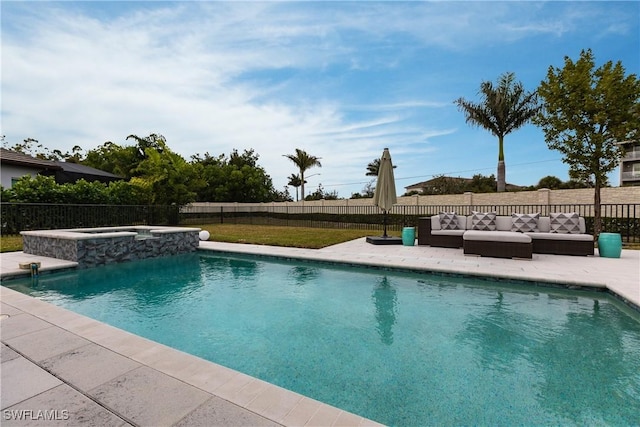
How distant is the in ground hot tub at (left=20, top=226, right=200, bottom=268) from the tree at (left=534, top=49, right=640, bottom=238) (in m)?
12.4

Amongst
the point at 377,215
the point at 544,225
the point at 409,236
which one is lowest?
the point at 409,236

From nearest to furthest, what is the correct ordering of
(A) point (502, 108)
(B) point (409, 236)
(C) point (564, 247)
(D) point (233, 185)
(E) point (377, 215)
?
Answer: (C) point (564, 247) → (B) point (409, 236) → (E) point (377, 215) → (A) point (502, 108) → (D) point (233, 185)

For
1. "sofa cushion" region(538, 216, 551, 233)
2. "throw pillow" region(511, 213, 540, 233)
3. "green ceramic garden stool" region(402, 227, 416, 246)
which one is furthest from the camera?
"green ceramic garden stool" region(402, 227, 416, 246)

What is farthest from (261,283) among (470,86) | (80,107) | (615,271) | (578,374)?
(470,86)

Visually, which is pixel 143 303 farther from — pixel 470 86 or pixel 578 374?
pixel 470 86

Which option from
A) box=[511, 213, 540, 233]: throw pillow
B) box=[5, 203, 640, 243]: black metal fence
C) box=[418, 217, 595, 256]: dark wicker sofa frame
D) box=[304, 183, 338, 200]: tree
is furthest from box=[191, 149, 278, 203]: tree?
box=[511, 213, 540, 233]: throw pillow

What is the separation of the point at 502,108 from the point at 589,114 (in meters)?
11.4

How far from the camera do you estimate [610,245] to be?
23.2ft

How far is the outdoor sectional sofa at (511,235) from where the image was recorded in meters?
7.07

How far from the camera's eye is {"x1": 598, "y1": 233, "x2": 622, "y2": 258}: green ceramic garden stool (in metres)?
7.03

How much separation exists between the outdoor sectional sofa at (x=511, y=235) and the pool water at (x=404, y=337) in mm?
1988

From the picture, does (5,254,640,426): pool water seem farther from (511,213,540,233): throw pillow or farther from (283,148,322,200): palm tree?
(283,148,322,200): palm tree

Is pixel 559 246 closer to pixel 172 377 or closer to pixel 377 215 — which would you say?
pixel 172 377

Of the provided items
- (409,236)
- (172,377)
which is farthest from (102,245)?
(409,236)
